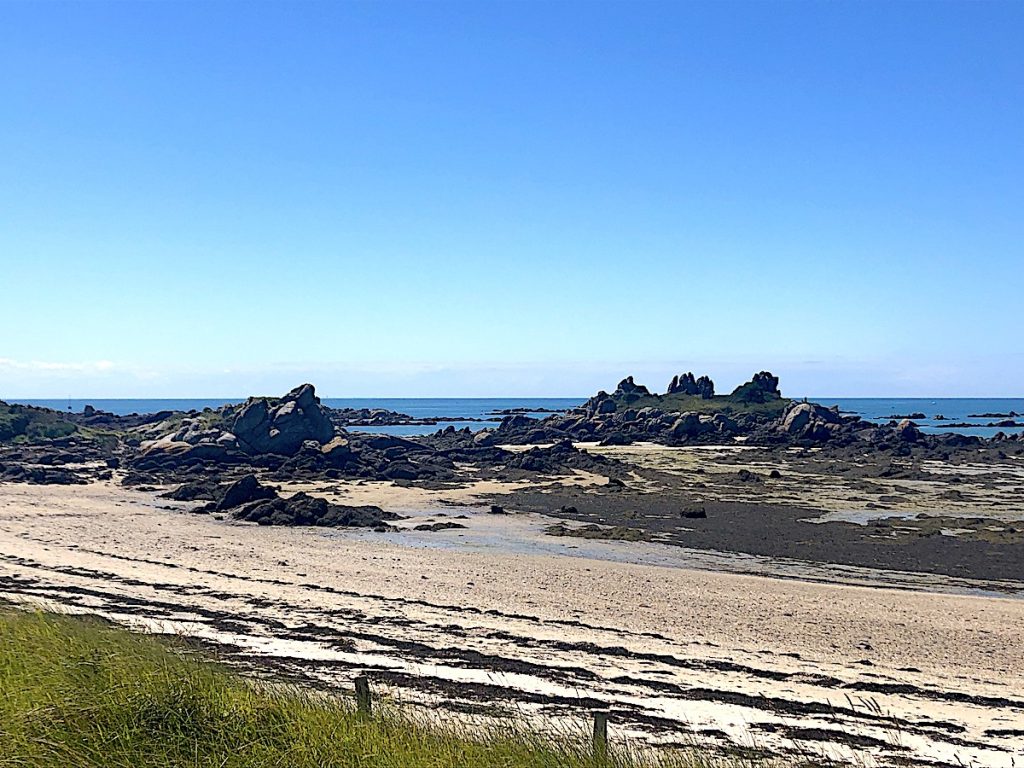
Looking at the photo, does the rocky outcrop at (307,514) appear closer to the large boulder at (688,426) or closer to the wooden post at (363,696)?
the wooden post at (363,696)

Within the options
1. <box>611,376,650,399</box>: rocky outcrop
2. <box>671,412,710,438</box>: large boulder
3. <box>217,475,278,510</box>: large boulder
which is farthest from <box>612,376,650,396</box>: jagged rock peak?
<box>217,475,278,510</box>: large boulder

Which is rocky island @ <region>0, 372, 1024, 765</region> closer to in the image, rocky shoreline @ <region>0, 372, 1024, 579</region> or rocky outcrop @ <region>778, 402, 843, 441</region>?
rocky shoreline @ <region>0, 372, 1024, 579</region>

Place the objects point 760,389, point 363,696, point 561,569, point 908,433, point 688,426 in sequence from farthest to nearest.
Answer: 1. point 760,389
2. point 688,426
3. point 908,433
4. point 561,569
5. point 363,696

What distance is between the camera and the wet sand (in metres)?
14.5

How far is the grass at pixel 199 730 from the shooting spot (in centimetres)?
764

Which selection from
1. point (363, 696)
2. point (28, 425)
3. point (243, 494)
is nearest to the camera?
point (363, 696)

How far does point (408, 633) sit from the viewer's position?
19875 mm

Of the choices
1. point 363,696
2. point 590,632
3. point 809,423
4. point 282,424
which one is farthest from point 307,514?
point 809,423

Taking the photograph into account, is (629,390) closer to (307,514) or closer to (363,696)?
(307,514)

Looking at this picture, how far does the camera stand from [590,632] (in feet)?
67.1

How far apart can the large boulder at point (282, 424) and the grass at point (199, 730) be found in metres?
61.7

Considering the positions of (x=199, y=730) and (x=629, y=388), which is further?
(x=629, y=388)

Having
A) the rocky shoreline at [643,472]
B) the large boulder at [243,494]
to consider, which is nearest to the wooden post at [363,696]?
the rocky shoreline at [643,472]

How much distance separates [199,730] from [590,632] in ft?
44.0
